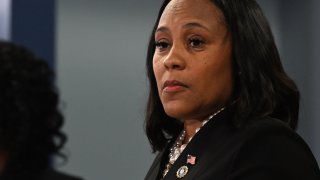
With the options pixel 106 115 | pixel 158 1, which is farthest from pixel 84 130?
pixel 158 1

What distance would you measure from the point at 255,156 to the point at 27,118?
0.50 metres

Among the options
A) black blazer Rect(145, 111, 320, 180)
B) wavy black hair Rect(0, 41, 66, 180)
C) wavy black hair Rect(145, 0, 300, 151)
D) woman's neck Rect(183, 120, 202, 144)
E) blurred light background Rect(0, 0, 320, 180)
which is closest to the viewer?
wavy black hair Rect(0, 41, 66, 180)

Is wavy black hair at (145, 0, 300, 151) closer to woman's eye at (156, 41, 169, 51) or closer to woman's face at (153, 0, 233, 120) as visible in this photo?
woman's face at (153, 0, 233, 120)

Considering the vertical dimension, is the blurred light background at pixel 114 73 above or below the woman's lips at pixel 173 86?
below

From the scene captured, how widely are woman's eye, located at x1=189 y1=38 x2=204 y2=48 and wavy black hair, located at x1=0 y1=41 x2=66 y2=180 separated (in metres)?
0.53

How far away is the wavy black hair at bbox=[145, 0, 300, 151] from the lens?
1.12 meters

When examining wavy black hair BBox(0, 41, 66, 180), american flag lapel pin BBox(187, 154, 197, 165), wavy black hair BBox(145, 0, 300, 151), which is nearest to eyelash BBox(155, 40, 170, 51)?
wavy black hair BBox(145, 0, 300, 151)

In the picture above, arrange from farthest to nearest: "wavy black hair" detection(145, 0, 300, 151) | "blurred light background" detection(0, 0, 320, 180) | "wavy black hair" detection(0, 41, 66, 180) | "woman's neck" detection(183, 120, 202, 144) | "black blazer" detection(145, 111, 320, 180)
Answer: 1. "blurred light background" detection(0, 0, 320, 180)
2. "woman's neck" detection(183, 120, 202, 144)
3. "wavy black hair" detection(145, 0, 300, 151)
4. "black blazer" detection(145, 111, 320, 180)
5. "wavy black hair" detection(0, 41, 66, 180)

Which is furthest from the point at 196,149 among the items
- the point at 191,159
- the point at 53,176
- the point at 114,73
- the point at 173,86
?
the point at 114,73

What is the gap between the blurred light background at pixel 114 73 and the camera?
2857 mm

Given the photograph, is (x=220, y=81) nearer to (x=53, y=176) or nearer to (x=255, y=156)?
(x=255, y=156)

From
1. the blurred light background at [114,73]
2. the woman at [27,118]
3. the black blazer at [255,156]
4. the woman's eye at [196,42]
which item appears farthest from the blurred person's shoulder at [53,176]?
the blurred light background at [114,73]

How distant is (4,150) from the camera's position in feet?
2.12

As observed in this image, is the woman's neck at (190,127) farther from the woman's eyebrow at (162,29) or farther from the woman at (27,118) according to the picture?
the woman at (27,118)
